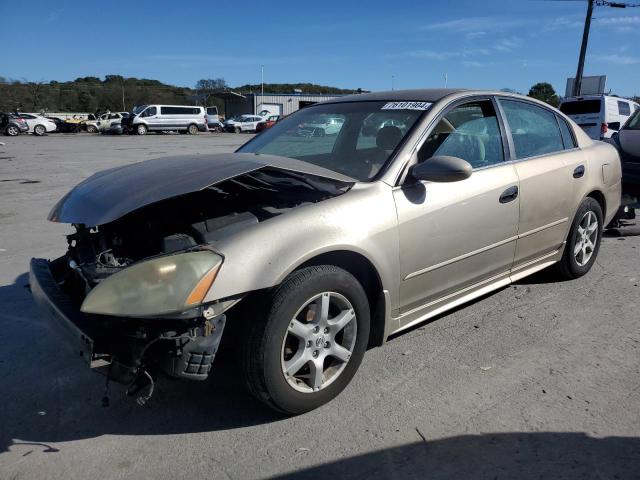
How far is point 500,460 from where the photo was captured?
2.32m

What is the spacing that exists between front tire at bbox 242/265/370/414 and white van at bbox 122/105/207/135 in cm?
3746

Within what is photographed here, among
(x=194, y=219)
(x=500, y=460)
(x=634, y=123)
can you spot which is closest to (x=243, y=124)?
(x=634, y=123)

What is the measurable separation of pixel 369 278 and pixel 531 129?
212 cm

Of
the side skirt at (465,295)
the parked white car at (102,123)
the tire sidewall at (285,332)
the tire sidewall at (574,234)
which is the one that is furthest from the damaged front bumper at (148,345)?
the parked white car at (102,123)

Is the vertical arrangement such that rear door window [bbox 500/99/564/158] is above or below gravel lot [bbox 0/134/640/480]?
above

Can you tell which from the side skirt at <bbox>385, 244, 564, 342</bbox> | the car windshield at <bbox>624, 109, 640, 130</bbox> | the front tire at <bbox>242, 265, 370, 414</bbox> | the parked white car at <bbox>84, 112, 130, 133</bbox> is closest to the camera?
the front tire at <bbox>242, 265, 370, 414</bbox>

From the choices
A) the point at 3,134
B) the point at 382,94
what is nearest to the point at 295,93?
the point at 3,134

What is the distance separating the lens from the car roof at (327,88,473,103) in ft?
11.6

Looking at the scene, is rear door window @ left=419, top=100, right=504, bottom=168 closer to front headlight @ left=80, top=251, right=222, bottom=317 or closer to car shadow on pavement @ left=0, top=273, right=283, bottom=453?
front headlight @ left=80, top=251, right=222, bottom=317

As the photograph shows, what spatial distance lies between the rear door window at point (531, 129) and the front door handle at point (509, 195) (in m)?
0.34

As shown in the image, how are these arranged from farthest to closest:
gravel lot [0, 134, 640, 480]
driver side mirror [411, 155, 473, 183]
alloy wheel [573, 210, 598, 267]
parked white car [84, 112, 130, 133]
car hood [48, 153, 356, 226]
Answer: parked white car [84, 112, 130, 133], alloy wheel [573, 210, 598, 267], driver side mirror [411, 155, 473, 183], car hood [48, 153, 356, 226], gravel lot [0, 134, 640, 480]

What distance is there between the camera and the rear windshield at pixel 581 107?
15455 mm

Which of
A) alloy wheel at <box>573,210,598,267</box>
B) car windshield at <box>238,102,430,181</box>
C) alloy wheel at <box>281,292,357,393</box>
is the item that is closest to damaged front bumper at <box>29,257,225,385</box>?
alloy wheel at <box>281,292,357,393</box>

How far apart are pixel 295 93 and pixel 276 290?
206 feet
